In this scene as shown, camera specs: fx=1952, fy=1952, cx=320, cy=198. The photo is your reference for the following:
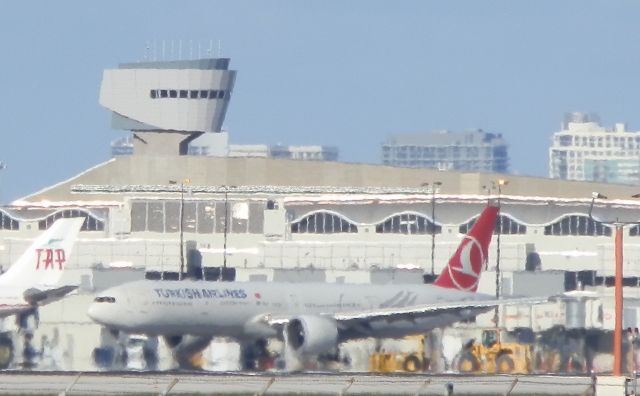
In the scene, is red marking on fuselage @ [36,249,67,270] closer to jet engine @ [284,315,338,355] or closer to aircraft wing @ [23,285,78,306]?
aircraft wing @ [23,285,78,306]

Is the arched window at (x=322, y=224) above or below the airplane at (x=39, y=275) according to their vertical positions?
above

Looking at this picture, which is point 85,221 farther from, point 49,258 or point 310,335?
point 310,335

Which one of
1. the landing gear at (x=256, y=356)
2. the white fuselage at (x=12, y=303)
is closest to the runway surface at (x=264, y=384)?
the landing gear at (x=256, y=356)

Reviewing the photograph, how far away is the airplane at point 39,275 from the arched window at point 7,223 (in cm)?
7511

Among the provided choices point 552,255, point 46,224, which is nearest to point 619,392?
point 552,255

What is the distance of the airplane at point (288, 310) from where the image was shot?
74.2 m

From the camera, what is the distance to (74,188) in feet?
601

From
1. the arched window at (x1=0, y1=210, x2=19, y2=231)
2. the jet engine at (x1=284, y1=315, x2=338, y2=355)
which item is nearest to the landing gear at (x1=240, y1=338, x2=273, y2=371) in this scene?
the jet engine at (x1=284, y1=315, x2=338, y2=355)

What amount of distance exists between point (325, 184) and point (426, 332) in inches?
4065

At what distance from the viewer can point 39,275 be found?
89438 millimetres

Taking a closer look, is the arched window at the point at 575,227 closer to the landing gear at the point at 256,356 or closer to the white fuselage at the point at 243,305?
the white fuselage at the point at 243,305

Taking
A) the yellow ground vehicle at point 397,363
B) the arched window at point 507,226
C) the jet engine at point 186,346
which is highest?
the arched window at point 507,226

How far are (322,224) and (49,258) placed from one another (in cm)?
6760

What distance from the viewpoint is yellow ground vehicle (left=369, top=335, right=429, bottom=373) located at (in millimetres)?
75562
